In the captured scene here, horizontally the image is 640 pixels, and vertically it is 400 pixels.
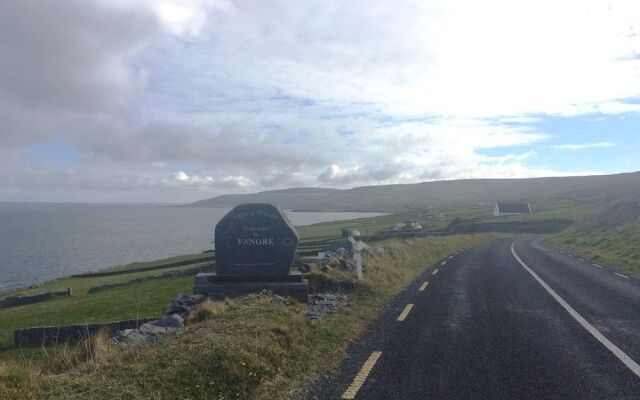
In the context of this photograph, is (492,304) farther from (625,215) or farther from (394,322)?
(625,215)

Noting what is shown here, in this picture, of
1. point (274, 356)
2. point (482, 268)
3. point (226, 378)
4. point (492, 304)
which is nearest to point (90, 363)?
point (226, 378)

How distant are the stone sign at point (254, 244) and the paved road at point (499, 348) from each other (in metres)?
4.41

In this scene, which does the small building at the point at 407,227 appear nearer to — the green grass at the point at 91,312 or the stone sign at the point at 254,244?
the green grass at the point at 91,312

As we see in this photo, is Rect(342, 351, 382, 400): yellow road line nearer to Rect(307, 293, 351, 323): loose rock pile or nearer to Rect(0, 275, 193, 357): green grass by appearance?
Rect(307, 293, 351, 323): loose rock pile

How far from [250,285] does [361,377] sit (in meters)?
8.78

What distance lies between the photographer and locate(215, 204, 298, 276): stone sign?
651 inches

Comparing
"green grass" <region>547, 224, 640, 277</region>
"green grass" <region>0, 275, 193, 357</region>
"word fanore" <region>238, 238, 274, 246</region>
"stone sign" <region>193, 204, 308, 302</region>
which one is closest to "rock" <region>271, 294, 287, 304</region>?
"stone sign" <region>193, 204, 308, 302</region>

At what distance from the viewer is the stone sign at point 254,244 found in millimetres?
16547

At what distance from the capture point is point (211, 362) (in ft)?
25.6

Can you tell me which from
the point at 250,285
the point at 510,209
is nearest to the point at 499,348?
the point at 250,285

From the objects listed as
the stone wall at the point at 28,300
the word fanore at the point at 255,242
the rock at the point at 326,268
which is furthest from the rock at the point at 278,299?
the stone wall at the point at 28,300

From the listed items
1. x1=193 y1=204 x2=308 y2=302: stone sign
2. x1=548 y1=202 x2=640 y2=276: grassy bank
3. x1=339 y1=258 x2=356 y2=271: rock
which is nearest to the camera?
x1=193 y1=204 x2=308 y2=302: stone sign

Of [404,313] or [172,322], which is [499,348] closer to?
[404,313]

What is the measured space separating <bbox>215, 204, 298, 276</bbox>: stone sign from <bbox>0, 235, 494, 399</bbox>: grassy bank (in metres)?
4.12
